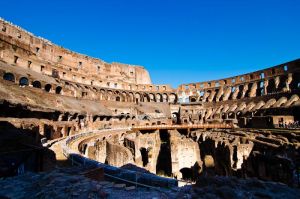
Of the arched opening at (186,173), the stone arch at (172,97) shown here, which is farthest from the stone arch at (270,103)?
the stone arch at (172,97)

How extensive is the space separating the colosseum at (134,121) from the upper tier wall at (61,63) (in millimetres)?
260

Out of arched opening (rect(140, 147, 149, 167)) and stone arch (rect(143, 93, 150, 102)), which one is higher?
stone arch (rect(143, 93, 150, 102))

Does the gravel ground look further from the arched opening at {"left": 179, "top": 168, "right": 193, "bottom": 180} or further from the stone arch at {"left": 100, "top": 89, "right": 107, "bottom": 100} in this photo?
the stone arch at {"left": 100, "top": 89, "right": 107, "bottom": 100}

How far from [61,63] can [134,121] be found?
2393cm

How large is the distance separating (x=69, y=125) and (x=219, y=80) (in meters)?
48.8

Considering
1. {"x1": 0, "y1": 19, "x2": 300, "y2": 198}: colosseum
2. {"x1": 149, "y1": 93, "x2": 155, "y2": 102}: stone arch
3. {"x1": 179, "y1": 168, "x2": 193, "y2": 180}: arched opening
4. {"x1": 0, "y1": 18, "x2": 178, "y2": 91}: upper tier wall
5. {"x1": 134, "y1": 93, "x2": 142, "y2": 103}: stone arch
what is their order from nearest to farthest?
{"x1": 0, "y1": 19, "x2": 300, "y2": 198}: colosseum → {"x1": 179, "y1": 168, "x2": 193, "y2": 180}: arched opening → {"x1": 0, "y1": 18, "x2": 178, "y2": 91}: upper tier wall → {"x1": 134, "y1": 93, "x2": 142, "y2": 103}: stone arch → {"x1": 149, "y1": 93, "x2": 155, "y2": 102}: stone arch

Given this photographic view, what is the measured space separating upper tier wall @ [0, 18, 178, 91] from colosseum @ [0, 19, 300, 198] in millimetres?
260

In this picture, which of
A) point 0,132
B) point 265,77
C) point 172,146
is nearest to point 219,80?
point 265,77

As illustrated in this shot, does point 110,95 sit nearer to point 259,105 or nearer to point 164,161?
point 164,161

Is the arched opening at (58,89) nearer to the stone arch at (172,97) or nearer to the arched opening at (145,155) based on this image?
the arched opening at (145,155)

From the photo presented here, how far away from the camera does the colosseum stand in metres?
9.28

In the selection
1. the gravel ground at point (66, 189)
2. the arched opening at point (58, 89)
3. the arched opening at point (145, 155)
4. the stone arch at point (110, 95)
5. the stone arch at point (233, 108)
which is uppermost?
the stone arch at point (110, 95)

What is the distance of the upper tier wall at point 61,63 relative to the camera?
35062mm

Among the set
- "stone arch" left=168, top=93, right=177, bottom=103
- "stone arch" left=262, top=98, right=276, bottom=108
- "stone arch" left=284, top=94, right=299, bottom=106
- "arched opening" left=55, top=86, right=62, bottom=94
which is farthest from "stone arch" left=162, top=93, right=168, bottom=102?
"stone arch" left=284, top=94, right=299, bottom=106
